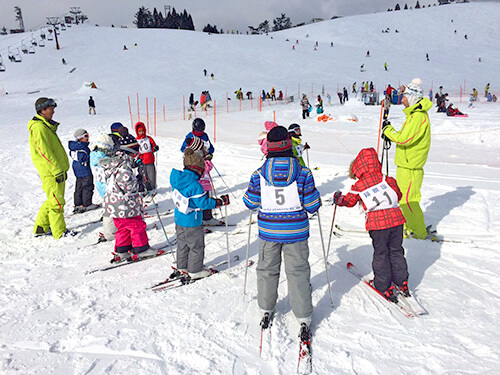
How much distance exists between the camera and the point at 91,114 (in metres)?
23.1

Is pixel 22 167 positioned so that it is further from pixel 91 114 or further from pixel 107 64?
pixel 107 64

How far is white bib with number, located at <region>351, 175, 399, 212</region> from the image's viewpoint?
3.60 m

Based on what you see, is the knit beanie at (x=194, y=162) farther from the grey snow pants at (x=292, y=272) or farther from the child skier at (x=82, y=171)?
the child skier at (x=82, y=171)

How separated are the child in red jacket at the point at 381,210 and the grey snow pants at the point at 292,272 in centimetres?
80

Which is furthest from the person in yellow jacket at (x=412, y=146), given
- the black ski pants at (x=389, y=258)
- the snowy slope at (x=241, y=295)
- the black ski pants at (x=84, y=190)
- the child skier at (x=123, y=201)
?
the black ski pants at (x=84, y=190)

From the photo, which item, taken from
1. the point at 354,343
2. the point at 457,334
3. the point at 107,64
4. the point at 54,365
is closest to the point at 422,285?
the point at 457,334

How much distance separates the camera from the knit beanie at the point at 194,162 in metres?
3.91

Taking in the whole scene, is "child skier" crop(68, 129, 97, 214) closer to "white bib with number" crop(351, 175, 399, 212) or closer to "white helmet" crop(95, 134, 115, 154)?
"white helmet" crop(95, 134, 115, 154)

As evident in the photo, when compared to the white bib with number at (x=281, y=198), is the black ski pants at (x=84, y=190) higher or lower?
lower

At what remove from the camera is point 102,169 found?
19.0 ft

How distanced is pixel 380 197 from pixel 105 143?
341cm

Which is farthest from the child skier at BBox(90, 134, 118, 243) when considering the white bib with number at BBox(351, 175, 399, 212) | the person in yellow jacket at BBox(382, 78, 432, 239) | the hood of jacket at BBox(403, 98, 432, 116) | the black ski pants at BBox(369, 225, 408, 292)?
the hood of jacket at BBox(403, 98, 432, 116)

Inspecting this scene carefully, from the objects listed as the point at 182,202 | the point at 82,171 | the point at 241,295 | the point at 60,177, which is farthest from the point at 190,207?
the point at 82,171

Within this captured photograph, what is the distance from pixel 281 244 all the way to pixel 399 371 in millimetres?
1380
